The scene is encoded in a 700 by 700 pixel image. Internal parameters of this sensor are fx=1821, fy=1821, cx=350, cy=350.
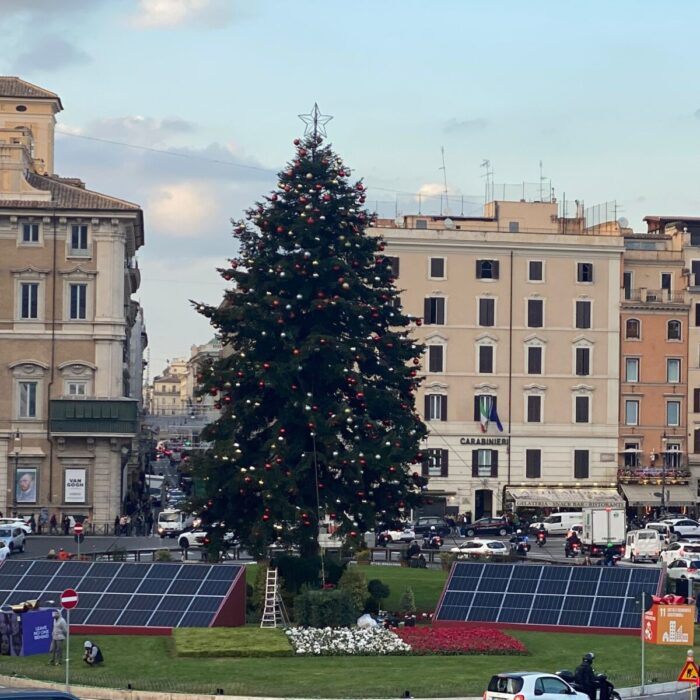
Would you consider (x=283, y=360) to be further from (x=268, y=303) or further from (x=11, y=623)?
(x=11, y=623)

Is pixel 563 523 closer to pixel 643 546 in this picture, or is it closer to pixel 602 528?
pixel 602 528

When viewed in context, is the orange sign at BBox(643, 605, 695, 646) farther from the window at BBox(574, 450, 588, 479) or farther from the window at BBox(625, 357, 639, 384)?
the window at BBox(625, 357, 639, 384)

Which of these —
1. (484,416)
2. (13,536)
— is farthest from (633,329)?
(13,536)

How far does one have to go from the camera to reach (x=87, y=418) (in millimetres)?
90250

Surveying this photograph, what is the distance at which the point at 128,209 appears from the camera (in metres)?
91.6

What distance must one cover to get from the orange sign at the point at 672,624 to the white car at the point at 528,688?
10.4 metres

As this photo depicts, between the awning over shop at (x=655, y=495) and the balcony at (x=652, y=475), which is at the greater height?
the balcony at (x=652, y=475)

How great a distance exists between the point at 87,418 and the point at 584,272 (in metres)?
32.4

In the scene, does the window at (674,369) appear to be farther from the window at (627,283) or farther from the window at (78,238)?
the window at (78,238)

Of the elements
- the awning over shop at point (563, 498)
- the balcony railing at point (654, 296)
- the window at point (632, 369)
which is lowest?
the awning over shop at point (563, 498)

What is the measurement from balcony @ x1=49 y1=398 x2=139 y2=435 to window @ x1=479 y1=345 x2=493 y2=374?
23.8m

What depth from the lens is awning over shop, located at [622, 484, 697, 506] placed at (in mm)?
105625

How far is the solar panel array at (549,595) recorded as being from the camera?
170ft

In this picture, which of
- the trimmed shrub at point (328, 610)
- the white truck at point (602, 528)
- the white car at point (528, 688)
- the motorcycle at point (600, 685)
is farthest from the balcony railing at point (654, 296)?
the white car at point (528, 688)
